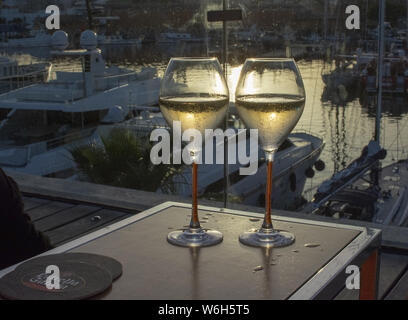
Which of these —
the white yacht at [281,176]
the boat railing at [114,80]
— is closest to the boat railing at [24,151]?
the boat railing at [114,80]

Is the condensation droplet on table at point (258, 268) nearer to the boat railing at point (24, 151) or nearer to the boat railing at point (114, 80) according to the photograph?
the boat railing at point (24, 151)

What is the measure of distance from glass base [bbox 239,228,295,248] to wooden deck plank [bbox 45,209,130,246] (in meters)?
1.17

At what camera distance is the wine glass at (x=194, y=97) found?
0.90 metres

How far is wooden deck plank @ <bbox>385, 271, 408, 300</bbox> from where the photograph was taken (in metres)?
1.43

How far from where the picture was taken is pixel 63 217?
2.29 m

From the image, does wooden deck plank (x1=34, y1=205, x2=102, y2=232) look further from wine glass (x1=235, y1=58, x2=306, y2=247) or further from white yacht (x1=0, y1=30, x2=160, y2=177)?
white yacht (x1=0, y1=30, x2=160, y2=177)

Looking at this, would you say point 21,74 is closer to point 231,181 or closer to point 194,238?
point 231,181

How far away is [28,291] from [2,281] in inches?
1.9

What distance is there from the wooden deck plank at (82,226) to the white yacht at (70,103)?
7318 millimetres

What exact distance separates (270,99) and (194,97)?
0.11 meters

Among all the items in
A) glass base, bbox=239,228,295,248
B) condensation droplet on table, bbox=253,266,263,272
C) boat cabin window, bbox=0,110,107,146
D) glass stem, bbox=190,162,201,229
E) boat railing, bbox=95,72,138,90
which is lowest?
boat cabin window, bbox=0,110,107,146

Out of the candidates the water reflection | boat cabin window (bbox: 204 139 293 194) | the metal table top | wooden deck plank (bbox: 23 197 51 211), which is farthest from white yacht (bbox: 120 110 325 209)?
the metal table top
